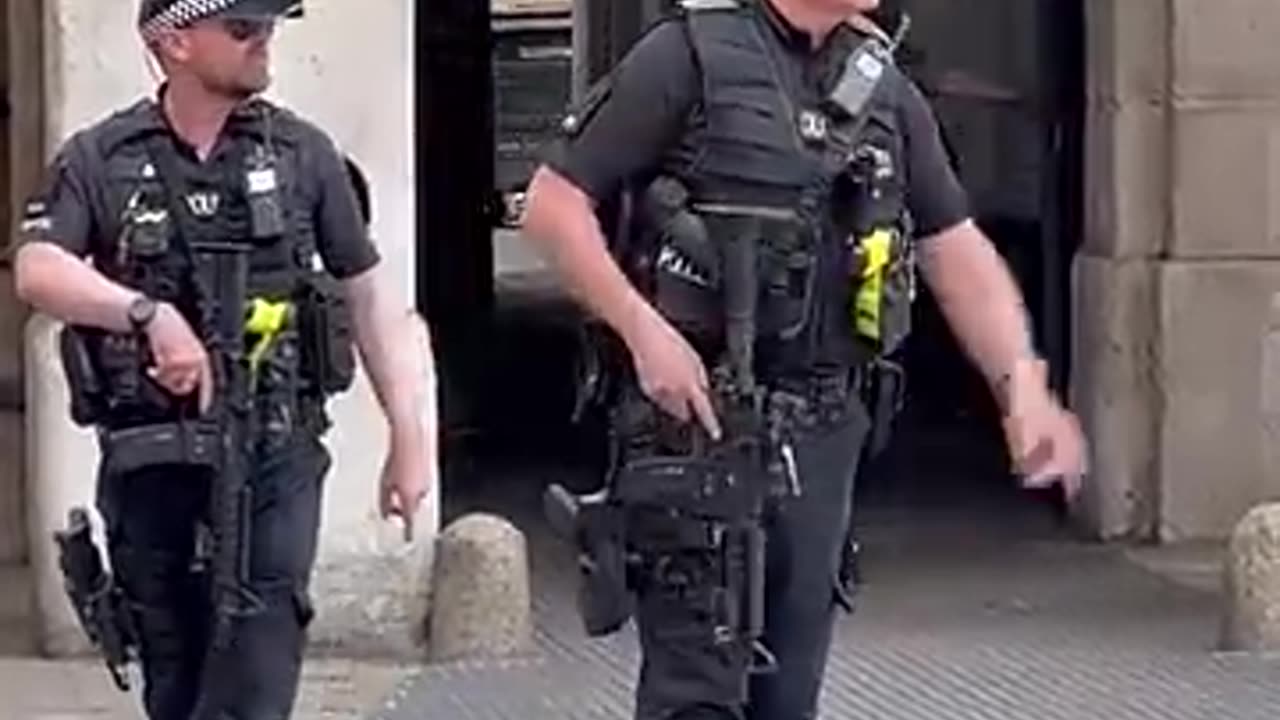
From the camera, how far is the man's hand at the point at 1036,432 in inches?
219

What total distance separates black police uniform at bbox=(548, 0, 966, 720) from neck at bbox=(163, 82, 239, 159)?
2.23 feet

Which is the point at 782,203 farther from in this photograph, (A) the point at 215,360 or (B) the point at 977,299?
(A) the point at 215,360

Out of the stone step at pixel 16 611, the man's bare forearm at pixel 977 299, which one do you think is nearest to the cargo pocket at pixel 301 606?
the man's bare forearm at pixel 977 299

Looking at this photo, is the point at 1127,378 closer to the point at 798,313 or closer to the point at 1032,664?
the point at 1032,664

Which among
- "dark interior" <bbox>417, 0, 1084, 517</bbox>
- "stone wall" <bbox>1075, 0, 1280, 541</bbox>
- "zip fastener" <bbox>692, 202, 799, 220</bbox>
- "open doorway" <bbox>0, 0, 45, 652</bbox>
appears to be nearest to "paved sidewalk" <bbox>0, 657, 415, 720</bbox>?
"open doorway" <bbox>0, 0, 45, 652</bbox>

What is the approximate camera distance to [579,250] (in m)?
5.51

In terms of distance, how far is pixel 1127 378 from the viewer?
35.2 feet

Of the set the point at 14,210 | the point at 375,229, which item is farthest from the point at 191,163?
the point at 14,210

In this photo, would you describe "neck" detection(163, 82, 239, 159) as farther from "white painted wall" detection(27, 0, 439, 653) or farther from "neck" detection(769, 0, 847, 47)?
"white painted wall" detection(27, 0, 439, 653)

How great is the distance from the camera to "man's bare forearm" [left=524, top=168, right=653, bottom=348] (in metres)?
5.44

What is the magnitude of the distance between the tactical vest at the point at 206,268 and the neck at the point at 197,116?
31mm

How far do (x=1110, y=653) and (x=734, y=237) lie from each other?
388 cm

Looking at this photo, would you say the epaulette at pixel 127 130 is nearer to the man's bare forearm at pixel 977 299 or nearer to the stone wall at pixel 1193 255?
the man's bare forearm at pixel 977 299

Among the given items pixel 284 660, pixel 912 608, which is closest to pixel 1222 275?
pixel 912 608
